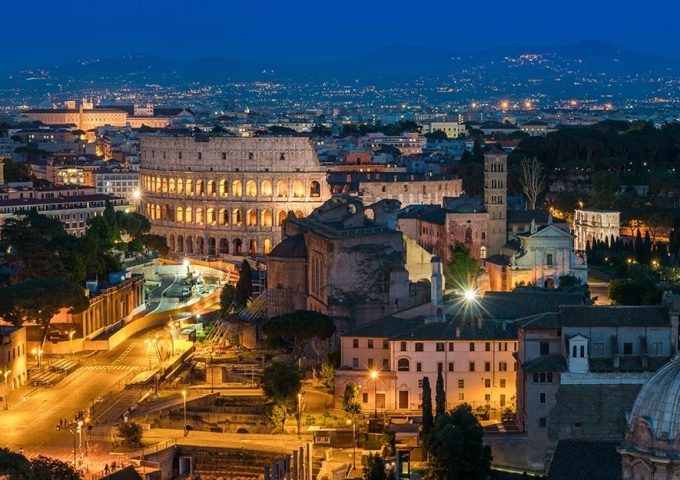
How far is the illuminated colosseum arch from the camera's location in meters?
84.7

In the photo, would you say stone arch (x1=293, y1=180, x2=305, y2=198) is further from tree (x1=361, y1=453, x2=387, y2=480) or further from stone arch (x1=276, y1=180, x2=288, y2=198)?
tree (x1=361, y1=453, x2=387, y2=480)

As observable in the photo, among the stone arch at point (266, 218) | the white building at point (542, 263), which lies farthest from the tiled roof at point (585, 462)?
the stone arch at point (266, 218)

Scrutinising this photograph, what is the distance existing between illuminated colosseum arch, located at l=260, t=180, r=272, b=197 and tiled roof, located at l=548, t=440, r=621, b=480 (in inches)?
2101

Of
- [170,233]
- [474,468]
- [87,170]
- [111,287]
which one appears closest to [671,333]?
[474,468]

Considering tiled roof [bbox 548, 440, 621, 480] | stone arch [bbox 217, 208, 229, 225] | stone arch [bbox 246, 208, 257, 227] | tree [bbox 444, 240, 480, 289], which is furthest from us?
stone arch [bbox 217, 208, 229, 225]

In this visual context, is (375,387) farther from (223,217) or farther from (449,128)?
(449,128)

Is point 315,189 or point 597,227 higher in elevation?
point 315,189

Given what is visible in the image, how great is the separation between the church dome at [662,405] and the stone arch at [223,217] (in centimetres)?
6449

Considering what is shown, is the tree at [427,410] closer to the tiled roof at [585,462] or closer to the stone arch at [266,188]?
the tiled roof at [585,462]

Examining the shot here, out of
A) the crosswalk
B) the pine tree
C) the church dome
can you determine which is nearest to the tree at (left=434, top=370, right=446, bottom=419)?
the pine tree

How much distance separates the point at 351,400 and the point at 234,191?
47.8 m

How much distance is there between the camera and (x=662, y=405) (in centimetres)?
2155

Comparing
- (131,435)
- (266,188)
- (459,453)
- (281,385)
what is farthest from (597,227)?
(459,453)

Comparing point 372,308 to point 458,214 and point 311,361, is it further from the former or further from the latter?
point 458,214
